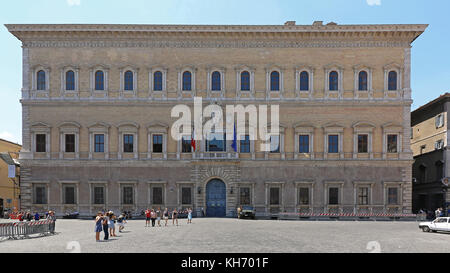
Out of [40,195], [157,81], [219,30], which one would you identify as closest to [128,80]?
[157,81]

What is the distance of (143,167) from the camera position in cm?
3794

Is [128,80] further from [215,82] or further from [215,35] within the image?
[215,35]

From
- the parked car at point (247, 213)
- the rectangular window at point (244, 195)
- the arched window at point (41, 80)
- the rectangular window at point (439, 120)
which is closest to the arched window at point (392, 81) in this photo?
the rectangular window at point (439, 120)

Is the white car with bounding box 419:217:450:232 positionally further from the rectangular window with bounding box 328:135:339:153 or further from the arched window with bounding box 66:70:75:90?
the arched window with bounding box 66:70:75:90

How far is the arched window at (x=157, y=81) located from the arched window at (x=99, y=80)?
495 cm

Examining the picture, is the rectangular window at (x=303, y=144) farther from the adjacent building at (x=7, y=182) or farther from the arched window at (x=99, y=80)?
the adjacent building at (x=7, y=182)

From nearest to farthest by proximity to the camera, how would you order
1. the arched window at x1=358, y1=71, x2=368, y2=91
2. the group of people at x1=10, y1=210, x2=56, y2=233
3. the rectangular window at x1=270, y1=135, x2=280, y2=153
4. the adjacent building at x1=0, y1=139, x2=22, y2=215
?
the group of people at x1=10, y1=210, x2=56, y2=233 → the rectangular window at x1=270, y1=135, x2=280, y2=153 → the arched window at x1=358, y1=71, x2=368, y2=91 → the adjacent building at x1=0, y1=139, x2=22, y2=215

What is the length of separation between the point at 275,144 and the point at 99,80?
18.1 m

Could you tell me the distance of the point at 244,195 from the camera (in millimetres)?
38094

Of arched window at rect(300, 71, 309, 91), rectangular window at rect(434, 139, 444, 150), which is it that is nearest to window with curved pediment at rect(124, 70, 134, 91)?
arched window at rect(300, 71, 309, 91)

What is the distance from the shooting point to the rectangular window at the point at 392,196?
124 ft

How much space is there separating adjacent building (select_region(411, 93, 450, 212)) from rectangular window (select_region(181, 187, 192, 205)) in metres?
23.2

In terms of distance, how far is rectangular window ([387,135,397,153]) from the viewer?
37938 mm

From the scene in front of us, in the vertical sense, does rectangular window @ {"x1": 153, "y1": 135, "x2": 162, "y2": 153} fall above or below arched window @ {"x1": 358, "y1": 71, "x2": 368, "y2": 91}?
below
